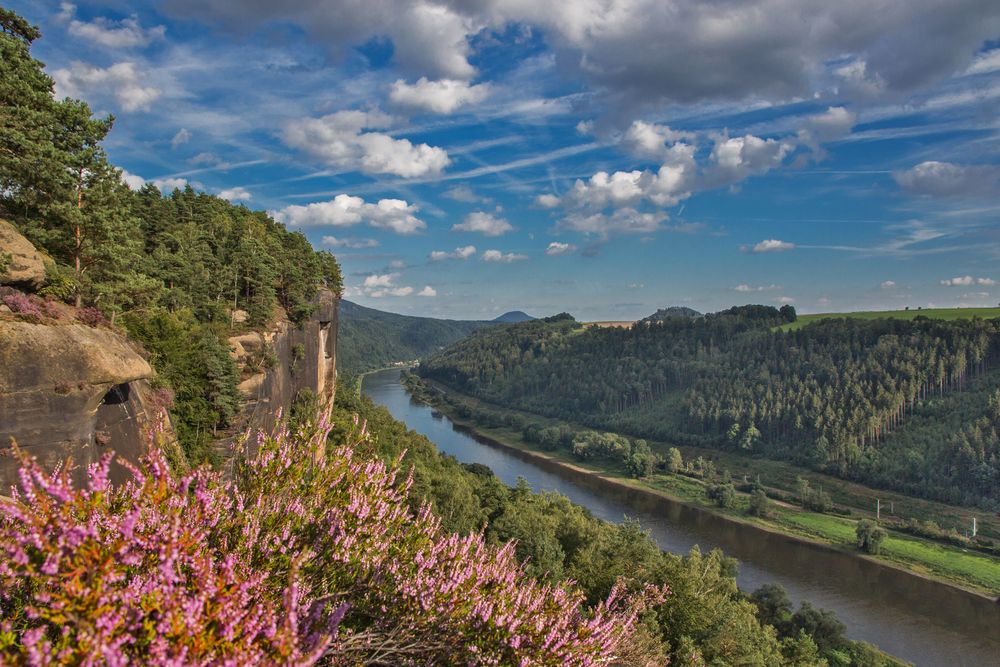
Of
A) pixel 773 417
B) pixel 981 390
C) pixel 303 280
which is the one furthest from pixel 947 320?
pixel 303 280

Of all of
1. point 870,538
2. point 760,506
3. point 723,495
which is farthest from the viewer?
point 723,495

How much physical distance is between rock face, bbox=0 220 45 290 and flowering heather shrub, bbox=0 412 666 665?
33.3 feet

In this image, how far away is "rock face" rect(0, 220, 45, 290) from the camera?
12.8 meters

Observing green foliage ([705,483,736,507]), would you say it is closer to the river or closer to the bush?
the bush

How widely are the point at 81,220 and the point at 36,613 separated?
53.2ft

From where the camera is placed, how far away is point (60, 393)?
39.1ft

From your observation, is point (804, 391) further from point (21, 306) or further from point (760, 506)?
point (21, 306)

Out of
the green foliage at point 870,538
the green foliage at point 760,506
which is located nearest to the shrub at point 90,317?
the green foliage at point 870,538

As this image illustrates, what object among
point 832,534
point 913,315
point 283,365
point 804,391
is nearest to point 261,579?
point 283,365

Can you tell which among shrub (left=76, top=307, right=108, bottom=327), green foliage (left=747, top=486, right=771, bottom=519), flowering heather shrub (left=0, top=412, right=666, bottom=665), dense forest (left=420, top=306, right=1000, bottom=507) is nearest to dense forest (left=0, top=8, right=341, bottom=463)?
shrub (left=76, top=307, right=108, bottom=327)

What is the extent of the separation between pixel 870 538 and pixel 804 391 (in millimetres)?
47929

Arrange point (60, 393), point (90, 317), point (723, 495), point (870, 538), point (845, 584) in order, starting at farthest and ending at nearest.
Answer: point (723, 495) → point (870, 538) → point (845, 584) → point (90, 317) → point (60, 393)

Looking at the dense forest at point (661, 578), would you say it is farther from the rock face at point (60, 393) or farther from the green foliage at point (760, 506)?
the green foliage at point (760, 506)

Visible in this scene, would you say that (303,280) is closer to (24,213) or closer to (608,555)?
(24,213)
